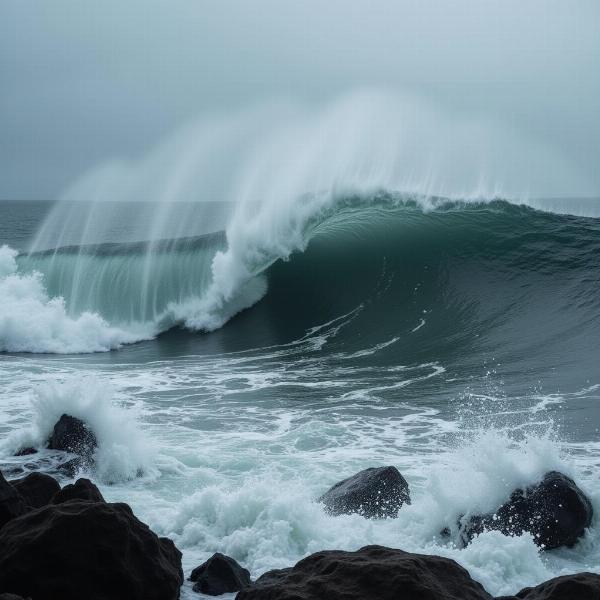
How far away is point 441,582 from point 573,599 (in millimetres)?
680

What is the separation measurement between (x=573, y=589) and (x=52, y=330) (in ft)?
50.6

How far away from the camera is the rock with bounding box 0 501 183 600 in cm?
399

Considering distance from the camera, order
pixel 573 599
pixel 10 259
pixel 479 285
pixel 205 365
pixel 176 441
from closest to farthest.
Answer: pixel 573 599, pixel 176 441, pixel 205 365, pixel 479 285, pixel 10 259

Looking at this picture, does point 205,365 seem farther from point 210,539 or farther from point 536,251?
point 536,251

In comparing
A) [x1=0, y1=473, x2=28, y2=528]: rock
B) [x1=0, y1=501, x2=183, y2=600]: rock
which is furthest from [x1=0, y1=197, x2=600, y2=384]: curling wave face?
[x1=0, y1=501, x2=183, y2=600]: rock

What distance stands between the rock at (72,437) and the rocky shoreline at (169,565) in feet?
6.94

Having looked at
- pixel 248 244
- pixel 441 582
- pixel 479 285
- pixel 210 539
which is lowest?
pixel 210 539

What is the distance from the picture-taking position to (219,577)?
470 cm

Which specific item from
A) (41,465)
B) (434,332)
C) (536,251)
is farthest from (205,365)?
(536,251)

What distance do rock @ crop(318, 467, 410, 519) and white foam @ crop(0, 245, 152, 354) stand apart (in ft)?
37.4

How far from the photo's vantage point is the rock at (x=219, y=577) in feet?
15.2

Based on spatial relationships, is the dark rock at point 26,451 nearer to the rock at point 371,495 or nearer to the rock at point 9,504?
the rock at point 9,504

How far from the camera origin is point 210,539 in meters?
5.70

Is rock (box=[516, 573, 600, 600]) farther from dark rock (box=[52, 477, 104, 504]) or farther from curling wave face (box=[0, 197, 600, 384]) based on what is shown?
curling wave face (box=[0, 197, 600, 384])
